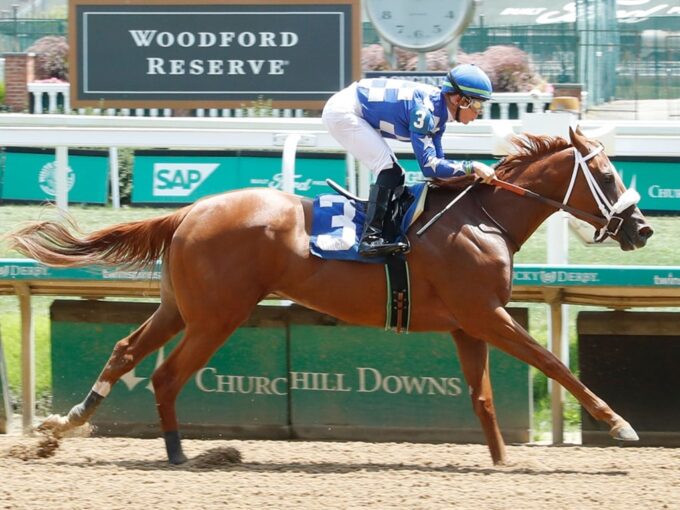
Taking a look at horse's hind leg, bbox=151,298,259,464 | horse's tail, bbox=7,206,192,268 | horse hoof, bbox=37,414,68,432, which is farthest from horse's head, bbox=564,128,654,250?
horse hoof, bbox=37,414,68,432

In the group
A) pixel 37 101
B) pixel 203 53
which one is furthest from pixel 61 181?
pixel 37 101

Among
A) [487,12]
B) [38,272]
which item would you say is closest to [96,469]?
[38,272]

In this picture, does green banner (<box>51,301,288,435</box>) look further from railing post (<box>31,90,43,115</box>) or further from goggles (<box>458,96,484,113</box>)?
railing post (<box>31,90,43,115</box>)

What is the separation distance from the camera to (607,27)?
20.7 meters

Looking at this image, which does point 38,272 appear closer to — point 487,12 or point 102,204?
point 102,204

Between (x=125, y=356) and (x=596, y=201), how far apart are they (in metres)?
2.38

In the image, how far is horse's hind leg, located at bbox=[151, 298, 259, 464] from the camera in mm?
5574

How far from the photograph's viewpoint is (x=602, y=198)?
5.59 meters

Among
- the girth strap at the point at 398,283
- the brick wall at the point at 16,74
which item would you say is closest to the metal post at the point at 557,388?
the girth strap at the point at 398,283

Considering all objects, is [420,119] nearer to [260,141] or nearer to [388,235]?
[388,235]

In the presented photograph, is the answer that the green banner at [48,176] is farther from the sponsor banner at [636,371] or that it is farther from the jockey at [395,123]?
the sponsor banner at [636,371]

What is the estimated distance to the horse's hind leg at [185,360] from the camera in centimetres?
557

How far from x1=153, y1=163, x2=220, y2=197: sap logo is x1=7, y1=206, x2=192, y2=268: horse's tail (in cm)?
434

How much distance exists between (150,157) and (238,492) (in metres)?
6.16
